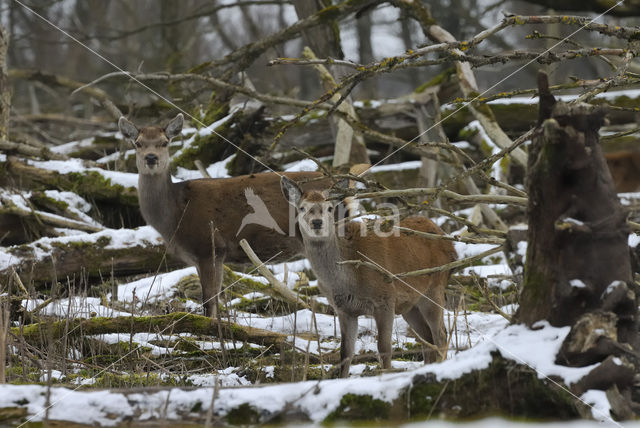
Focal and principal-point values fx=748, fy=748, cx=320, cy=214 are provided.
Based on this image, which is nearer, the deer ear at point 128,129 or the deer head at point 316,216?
the deer head at point 316,216

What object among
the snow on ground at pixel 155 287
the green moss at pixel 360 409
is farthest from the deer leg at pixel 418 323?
the green moss at pixel 360 409

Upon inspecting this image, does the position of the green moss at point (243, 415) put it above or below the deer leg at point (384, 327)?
above

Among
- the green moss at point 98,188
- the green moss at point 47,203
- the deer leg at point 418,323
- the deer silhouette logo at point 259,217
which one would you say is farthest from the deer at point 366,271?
the green moss at point 47,203

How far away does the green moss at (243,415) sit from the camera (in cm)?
320

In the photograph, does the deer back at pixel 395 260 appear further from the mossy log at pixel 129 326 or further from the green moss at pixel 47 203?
the green moss at pixel 47 203

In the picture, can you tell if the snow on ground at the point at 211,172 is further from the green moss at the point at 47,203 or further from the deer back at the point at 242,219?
the deer back at the point at 242,219

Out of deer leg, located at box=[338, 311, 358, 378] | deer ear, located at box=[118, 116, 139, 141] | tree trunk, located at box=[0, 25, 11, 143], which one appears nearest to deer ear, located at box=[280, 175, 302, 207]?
deer leg, located at box=[338, 311, 358, 378]

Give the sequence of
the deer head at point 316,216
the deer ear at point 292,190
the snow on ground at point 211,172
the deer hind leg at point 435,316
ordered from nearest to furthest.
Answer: the deer head at point 316,216, the deer ear at point 292,190, the deer hind leg at point 435,316, the snow on ground at point 211,172

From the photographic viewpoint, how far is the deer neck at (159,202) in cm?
827

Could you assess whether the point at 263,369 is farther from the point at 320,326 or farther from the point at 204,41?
the point at 204,41

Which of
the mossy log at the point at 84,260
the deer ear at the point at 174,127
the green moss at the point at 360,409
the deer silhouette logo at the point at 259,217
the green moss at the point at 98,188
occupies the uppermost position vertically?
the deer ear at the point at 174,127

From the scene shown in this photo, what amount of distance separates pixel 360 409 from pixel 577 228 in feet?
4.08

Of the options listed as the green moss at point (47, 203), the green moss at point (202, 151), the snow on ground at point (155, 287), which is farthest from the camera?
the green moss at point (202, 151)

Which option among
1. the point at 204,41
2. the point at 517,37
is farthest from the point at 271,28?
the point at 517,37
